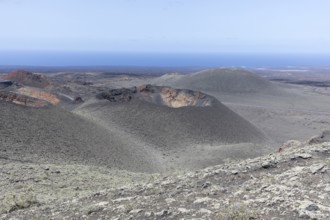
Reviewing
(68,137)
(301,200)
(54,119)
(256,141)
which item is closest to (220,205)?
(301,200)

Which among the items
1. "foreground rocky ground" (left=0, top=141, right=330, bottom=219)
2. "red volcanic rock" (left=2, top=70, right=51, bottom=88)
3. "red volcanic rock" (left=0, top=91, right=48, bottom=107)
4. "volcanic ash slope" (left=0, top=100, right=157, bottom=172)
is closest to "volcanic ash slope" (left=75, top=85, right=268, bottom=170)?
"volcanic ash slope" (left=0, top=100, right=157, bottom=172)

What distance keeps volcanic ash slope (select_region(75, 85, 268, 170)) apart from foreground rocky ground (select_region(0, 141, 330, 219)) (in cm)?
1383

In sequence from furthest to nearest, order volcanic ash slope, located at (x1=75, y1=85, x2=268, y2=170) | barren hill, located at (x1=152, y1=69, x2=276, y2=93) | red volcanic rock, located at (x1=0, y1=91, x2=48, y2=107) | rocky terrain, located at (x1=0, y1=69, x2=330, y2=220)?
barren hill, located at (x1=152, y1=69, x2=276, y2=93), red volcanic rock, located at (x1=0, y1=91, x2=48, y2=107), volcanic ash slope, located at (x1=75, y1=85, x2=268, y2=170), rocky terrain, located at (x1=0, y1=69, x2=330, y2=220)

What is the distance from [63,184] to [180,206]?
788 cm

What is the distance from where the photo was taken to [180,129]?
3038cm

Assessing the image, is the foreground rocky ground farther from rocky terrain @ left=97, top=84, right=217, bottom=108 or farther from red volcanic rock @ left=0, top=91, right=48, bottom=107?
rocky terrain @ left=97, top=84, right=217, bottom=108

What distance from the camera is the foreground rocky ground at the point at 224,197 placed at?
6.86 metres

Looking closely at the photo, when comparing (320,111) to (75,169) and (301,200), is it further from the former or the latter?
(301,200)

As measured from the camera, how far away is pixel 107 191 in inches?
372

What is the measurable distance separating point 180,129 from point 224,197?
74.5 ft

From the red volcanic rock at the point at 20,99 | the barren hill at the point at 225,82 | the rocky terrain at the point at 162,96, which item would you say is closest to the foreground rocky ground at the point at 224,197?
the red volcanic rock at the point at 20,99

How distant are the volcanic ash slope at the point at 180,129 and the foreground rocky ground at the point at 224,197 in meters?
13.8

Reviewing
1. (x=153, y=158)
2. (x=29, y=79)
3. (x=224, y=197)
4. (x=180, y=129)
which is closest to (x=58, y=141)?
(x=153, y=158)

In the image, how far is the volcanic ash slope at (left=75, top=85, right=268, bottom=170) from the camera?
84.9ft
